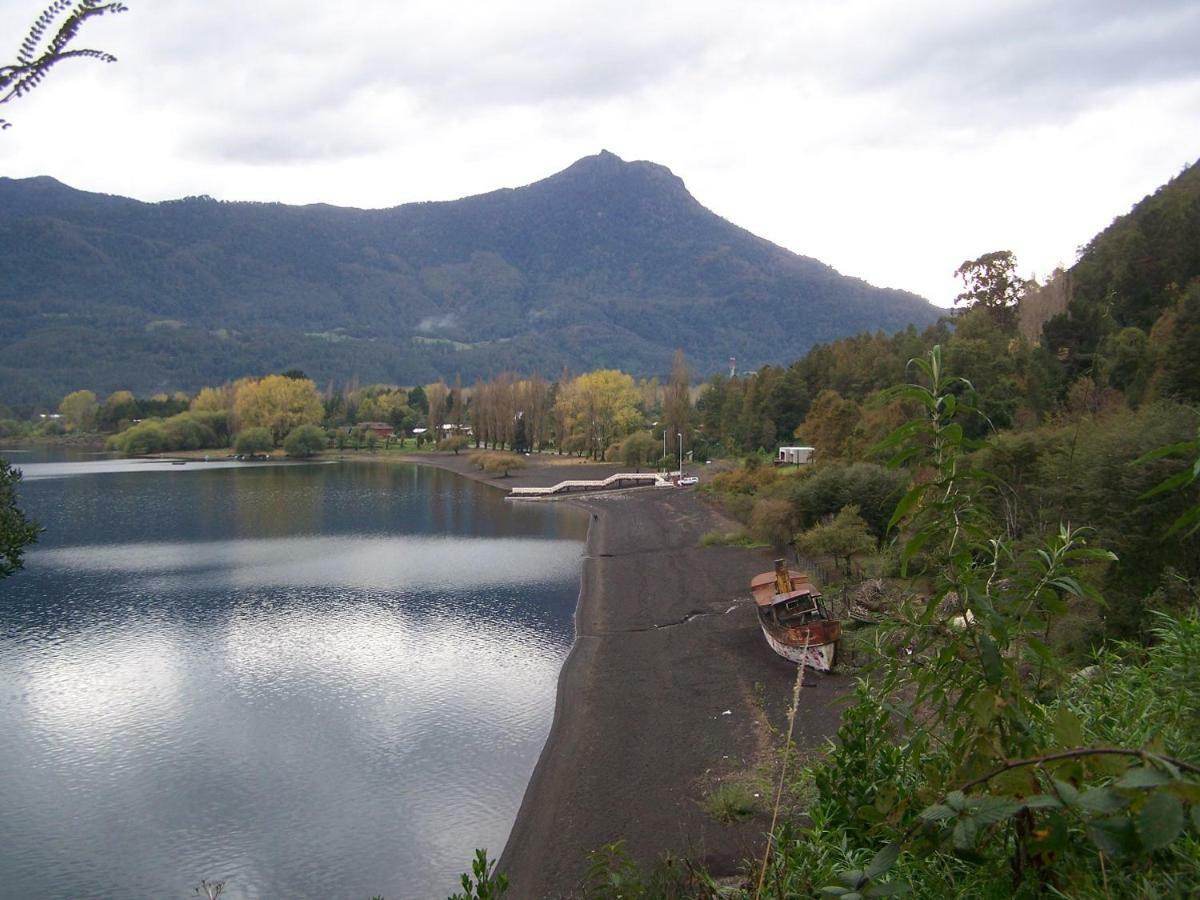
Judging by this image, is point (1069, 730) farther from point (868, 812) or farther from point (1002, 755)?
point (868, 812)

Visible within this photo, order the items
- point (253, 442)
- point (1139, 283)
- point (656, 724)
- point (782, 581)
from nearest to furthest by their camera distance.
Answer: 1. point (656, 724)
2. point (782, 581)
3. point (1139, 283)
4. point (253, 442)

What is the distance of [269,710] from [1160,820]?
18798mm

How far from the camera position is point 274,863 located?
40.2 feet

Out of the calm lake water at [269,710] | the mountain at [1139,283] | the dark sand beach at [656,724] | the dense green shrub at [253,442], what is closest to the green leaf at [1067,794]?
the dark sand beach at [656,724]

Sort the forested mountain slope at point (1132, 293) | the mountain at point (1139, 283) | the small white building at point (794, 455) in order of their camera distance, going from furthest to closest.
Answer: the small white building at point (794, 455), the mountain at point (1139, 283), the forested mountain slope at point (1132, 293)

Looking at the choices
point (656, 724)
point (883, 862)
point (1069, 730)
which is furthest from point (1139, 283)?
point (883, 862)

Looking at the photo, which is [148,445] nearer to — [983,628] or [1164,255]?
[1164,255]

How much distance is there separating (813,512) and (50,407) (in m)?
160

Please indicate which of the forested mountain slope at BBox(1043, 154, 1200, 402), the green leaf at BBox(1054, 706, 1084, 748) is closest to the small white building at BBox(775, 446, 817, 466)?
the forested mountain slope at BBox(1043, 154, 1200, 402)

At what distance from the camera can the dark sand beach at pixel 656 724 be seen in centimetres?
1138

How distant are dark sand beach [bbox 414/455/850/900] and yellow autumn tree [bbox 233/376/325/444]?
7840 centimetres

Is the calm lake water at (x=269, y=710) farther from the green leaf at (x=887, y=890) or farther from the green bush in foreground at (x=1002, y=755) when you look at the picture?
the green leaf at (x=887, y=890)

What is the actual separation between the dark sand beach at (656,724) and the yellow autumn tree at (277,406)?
78.4 m

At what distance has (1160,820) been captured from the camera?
1378 millimetres
